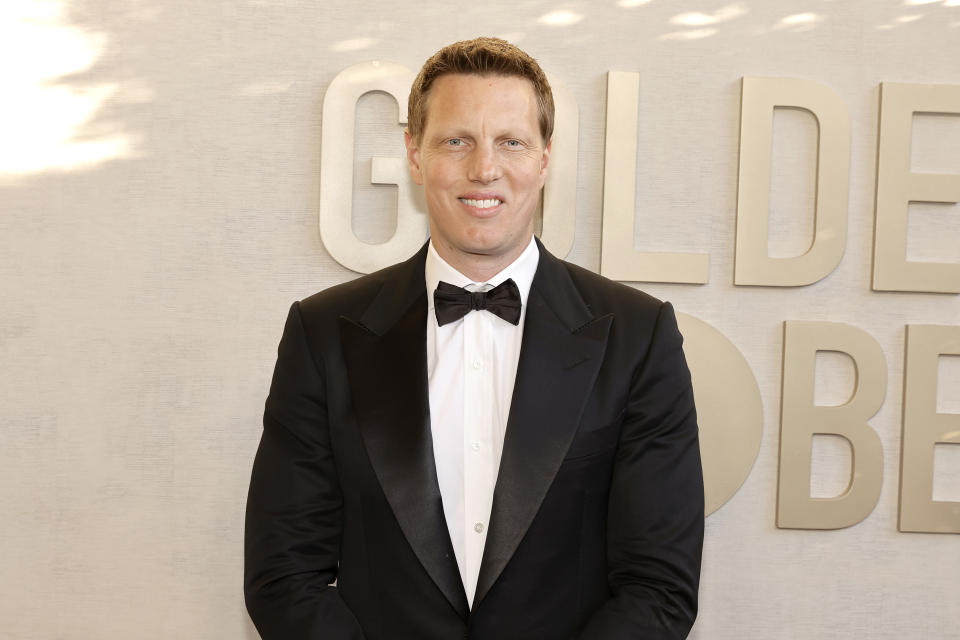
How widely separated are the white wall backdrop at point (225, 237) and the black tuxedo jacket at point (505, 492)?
976mm

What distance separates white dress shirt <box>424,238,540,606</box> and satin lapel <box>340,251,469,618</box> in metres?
0.05

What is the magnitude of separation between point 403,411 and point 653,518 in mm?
495

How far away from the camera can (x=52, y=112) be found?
2.61m

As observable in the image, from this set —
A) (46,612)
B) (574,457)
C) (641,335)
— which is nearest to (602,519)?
(574,457)

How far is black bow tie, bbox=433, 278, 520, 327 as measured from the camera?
5.59 ft

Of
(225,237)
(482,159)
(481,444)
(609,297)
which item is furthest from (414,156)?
(225,237)

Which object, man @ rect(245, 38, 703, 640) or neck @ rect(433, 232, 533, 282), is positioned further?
neck @ rect(433, 232, 533, 282)

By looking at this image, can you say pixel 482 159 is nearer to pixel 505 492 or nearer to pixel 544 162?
pixel 544 162

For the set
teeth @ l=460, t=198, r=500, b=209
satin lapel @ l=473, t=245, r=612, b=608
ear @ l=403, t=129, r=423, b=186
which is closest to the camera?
satin lapel @ l=473, t=245, r=612, b=608

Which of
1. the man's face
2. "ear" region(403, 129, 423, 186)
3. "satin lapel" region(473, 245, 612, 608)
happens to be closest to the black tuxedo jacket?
"satin lapel" region(473, 245, 612, 608)

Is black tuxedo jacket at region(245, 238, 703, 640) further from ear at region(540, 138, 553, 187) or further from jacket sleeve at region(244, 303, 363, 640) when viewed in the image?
ear at region(540, 138, 553, 187)

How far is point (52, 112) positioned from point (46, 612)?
148 cm

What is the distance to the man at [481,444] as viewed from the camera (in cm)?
158

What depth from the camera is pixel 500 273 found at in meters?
1.77
